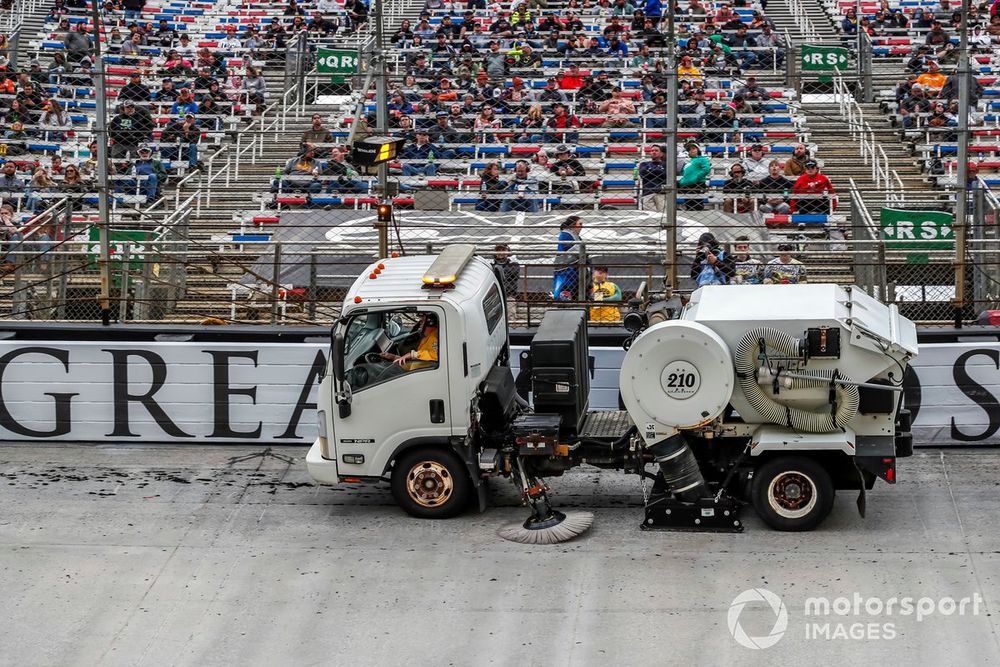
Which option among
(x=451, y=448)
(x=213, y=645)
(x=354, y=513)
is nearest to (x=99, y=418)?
(x=354, y=513)

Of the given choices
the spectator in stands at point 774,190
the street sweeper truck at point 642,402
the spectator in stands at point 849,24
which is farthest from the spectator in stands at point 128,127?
the spectator in stands at point 849,24

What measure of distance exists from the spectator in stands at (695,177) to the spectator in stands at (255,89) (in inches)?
372

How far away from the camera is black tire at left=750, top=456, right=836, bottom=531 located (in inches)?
429

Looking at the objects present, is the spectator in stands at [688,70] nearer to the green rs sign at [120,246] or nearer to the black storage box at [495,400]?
the green rs sign at [120,246]

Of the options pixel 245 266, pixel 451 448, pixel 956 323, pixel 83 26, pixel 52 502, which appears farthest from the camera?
pixel 83 26

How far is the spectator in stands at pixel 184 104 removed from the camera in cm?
2339

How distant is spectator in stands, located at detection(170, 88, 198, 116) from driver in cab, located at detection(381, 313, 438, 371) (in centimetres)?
1326

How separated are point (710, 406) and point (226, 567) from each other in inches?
156

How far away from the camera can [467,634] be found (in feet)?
30.7

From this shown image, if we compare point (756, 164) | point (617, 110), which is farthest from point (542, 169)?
point (756, 164)

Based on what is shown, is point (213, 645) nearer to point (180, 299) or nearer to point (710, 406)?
point (710, 406)

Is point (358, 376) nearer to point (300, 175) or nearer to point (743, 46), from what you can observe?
point (300, 175)

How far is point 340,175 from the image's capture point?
1853 centimetres

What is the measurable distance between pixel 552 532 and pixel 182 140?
42.1 feet
